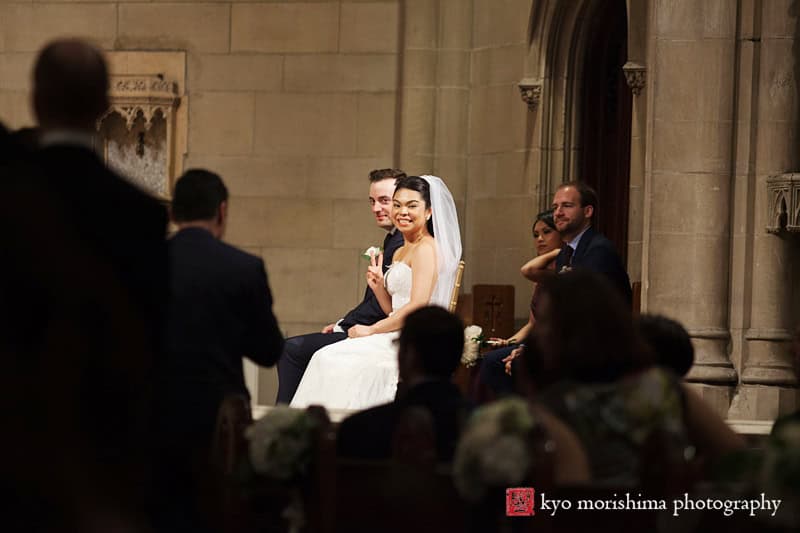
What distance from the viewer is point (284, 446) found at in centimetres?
399

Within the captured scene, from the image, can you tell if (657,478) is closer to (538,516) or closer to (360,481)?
(538,516)

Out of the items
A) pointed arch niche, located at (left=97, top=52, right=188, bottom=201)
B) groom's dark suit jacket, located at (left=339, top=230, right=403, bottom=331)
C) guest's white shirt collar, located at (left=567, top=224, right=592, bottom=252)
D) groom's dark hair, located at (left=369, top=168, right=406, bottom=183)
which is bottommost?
groom's dark suit jacket, located at (left=339, top=230, right=403, bottom=331)

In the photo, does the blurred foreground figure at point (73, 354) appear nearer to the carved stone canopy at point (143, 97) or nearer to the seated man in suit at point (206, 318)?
the seated man in suit at point (206, 318)

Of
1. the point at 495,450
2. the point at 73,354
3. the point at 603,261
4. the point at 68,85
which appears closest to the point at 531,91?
the point at 603,261

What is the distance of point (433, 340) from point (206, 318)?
712mm

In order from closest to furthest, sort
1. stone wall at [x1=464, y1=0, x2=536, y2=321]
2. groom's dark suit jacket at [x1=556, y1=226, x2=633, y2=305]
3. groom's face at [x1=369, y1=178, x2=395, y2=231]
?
groom's dark suit jacket at [x1=556, y1=226, x2=633, y2=305]
groom's face at [x1=369, y1=178, x2=395, y2=231]
stone wall at [x1=464, y1=0, x2=536, y2=321]

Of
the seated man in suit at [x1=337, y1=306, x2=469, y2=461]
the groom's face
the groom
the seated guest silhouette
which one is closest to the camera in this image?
the seated man in suit at [x1=337, y1=306, x2=469, y2=461]

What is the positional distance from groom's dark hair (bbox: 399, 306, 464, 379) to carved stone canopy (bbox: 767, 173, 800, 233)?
4023 millimetres

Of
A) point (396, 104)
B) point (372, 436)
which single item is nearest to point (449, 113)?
point (396, 104)

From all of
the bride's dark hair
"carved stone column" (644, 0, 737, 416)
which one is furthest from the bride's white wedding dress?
"carved stone column" (644, 0, 737, 416)

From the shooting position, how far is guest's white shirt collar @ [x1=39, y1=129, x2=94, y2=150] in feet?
9.77

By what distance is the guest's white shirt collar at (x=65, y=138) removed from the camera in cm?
298

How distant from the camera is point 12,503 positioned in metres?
2.54

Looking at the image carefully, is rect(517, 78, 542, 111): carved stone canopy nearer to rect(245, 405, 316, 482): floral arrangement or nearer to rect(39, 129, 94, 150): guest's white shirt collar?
rect(245, 405, 316, 482): floral arrangement
